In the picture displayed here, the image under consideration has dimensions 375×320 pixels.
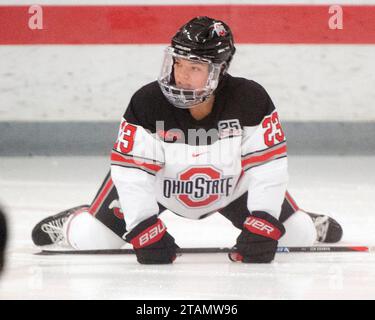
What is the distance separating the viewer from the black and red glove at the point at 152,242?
2.85 m

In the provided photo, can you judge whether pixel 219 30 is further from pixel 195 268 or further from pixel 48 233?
pixel 48 233

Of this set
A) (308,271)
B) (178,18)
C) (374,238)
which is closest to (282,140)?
(308,271)

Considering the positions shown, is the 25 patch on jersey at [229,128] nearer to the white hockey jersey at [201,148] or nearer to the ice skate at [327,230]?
the white hockey jersey at [201,148]

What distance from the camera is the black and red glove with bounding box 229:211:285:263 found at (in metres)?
2.86

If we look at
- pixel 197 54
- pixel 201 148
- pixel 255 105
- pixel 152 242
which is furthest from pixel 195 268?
pixel 197 54

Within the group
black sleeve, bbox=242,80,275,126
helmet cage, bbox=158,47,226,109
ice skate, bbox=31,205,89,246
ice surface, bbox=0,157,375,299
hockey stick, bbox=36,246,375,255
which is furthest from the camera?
ice skate, bbox=31,205,89,246

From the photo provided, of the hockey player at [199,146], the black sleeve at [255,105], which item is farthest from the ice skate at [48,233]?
the black sleeve at [255,105]

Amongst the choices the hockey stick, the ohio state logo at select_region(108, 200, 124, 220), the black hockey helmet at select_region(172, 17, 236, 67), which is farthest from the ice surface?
the black hockey helmet at select_region(172, 17, 236, 67)

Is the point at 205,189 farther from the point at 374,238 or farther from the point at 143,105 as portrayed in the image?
the point at 374,238

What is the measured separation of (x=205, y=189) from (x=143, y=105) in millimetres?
291

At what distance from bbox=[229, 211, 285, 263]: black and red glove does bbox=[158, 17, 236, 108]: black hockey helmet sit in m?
0.35

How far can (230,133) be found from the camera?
2.89 metres

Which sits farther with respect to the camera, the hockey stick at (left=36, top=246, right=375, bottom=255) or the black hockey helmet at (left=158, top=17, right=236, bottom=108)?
the hockey stick at (left=36, top=246, right=375, bottom=255)

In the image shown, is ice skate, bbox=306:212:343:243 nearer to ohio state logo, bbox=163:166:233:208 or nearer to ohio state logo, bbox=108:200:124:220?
ohio state logo, bbox=163:166:233:208
